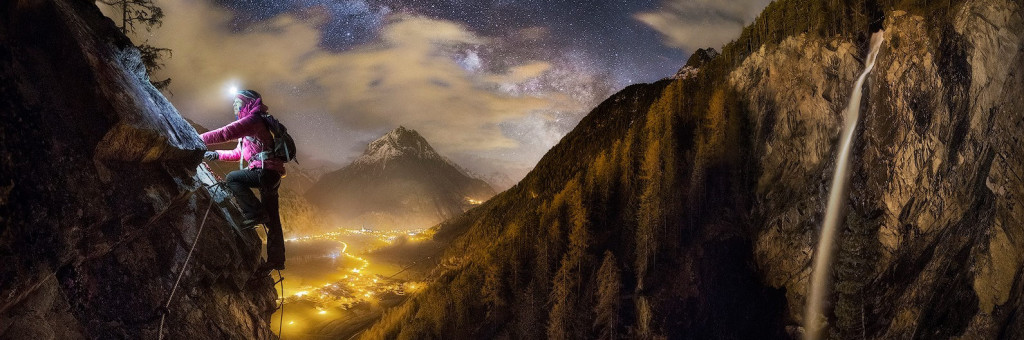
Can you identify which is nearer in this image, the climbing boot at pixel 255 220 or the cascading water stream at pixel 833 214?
the climbing boot at pixel 255 220

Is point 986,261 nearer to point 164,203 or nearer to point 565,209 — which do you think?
point 565,209

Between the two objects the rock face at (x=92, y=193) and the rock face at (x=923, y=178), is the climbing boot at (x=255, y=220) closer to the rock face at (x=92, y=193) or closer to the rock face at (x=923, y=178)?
the rock face at (x=92, y=193)

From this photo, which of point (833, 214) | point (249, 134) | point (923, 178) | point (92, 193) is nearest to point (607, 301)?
point (833, 214)

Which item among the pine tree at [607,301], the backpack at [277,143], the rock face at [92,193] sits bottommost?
the pine tree at [607,301]

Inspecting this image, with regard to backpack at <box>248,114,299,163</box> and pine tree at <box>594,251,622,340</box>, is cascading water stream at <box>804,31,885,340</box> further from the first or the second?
backpack at <box>248,114,299,163</box>

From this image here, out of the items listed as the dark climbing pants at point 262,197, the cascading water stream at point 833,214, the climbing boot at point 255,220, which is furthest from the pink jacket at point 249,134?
the cascading water stream at point 833,214

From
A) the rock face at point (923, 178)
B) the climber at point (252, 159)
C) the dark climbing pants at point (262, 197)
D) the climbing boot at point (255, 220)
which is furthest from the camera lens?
the rock face at point (923, 178)

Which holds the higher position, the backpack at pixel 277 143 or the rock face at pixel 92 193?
the backpack at pixel 277 143
